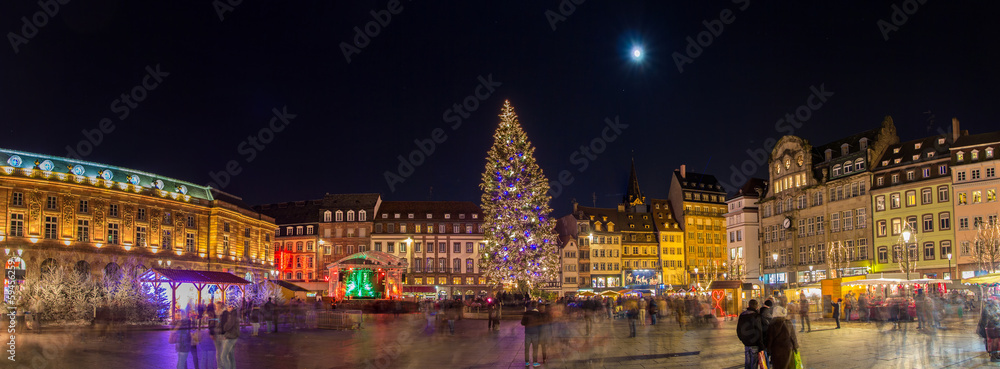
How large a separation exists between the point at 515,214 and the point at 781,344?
36996 mm

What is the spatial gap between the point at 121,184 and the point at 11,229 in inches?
411

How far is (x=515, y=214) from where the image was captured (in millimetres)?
49094

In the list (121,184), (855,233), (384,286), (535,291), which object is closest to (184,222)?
(121,184)

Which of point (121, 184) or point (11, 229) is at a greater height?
point (121, 184)

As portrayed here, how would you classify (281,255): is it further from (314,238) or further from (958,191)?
(958,191)

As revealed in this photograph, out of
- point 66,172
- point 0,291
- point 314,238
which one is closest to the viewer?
point 0,291

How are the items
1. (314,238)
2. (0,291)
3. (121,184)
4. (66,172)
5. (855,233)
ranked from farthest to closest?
(314,238) < (855,233) < (121,184) < (66,172) < (0,291)

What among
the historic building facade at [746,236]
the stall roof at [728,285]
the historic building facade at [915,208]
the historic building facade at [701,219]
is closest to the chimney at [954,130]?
the historic building facade at [915,208]

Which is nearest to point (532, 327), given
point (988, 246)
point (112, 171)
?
point (988, 246)

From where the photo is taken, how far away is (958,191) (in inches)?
2394

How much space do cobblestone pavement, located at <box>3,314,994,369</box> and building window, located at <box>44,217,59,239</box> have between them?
31.0 metres

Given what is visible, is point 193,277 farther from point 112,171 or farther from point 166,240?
point 166,240

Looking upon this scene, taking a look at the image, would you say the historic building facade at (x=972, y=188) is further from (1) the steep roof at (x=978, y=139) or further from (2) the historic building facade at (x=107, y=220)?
(2) the historic building facade at (x=107, y=220)

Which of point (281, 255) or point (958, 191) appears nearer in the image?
point (958, 191)
